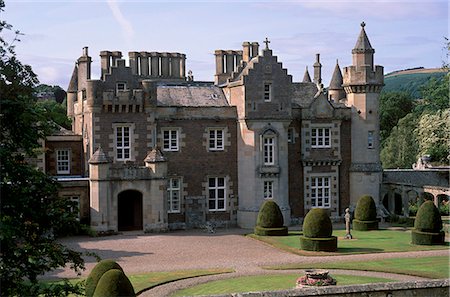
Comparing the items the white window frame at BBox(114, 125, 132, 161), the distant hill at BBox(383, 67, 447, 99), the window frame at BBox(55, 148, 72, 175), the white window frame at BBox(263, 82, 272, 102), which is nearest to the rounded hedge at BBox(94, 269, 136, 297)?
the white window frame at BBox(114, 125, 132, 161)

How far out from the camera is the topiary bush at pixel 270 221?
128 ft

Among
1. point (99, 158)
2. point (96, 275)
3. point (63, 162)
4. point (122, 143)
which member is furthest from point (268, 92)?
point (96, 275)

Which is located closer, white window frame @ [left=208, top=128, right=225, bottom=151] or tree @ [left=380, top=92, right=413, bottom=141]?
white window frame @ [left=208, top=128, right=225, bottom=151]

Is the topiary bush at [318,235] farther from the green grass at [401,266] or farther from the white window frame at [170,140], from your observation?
the white window frame at [170,140]

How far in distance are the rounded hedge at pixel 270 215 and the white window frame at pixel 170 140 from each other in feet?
22.5

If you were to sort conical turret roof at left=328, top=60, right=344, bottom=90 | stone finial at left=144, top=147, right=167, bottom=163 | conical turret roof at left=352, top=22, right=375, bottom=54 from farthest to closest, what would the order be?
conical turret roof at left=328, top=60, right=344, bottom=90, conical turret roof at left=352, top=22, right=375, bottom=54, stone finial at left=144, top=147, right=167, bottom=163

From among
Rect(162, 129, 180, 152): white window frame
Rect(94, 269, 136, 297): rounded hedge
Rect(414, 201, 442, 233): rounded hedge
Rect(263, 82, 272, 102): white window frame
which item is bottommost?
Rect(94, 269, 136, 297): rounded hedge

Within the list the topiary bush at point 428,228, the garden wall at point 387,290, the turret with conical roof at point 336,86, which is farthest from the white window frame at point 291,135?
the garden wall at point 387,290

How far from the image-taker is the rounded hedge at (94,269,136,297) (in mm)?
20375

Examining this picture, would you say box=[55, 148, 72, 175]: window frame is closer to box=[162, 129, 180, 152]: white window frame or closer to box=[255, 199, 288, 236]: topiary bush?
box=[162, 129, 180, 152]: white window frame

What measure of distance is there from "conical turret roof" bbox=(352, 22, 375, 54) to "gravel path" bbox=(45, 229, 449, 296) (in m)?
14.5

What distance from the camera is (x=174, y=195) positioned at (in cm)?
4281

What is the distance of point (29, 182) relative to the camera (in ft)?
49.2

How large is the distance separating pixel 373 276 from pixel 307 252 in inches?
247
